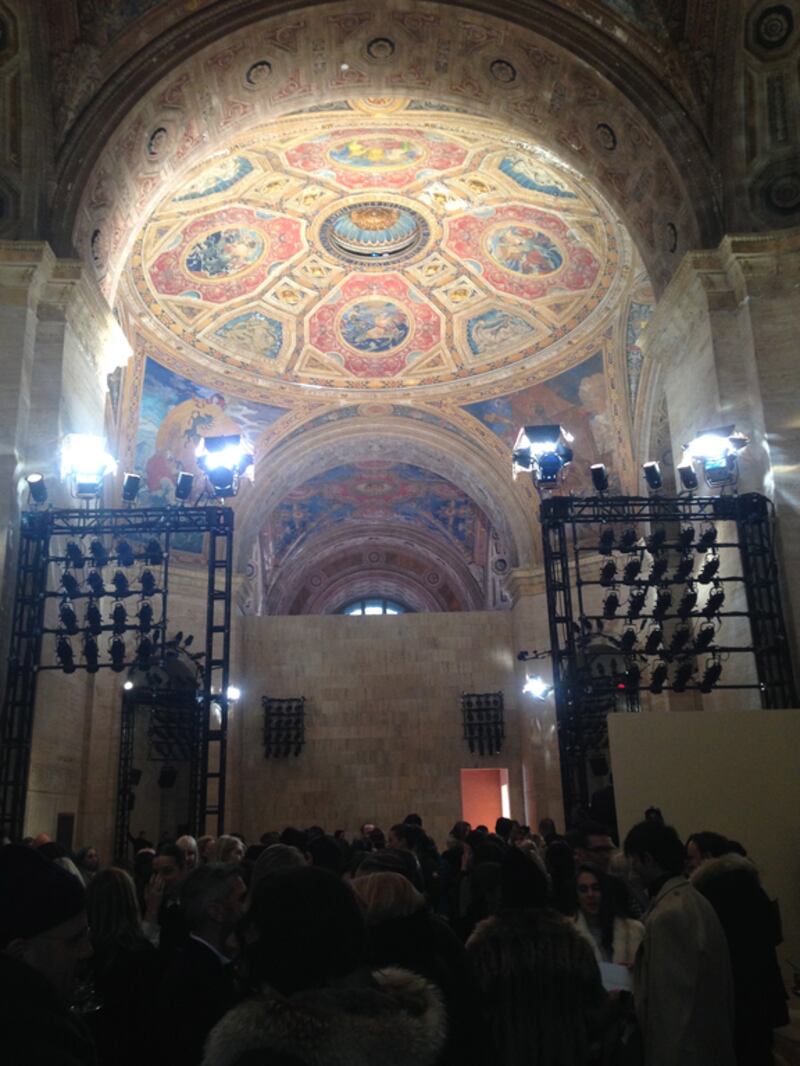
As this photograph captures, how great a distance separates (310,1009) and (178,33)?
11.3 metres

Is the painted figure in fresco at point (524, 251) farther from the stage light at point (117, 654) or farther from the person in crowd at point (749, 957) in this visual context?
the person in crowd at point (749, 957)

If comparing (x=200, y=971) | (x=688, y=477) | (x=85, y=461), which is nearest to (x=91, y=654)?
(x=85, y=461)

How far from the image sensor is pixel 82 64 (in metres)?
10.3

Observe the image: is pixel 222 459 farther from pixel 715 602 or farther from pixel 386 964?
pixel 386 964

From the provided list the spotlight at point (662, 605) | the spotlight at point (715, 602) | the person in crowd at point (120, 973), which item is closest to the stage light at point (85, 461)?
the spotlight at point (662, 605)

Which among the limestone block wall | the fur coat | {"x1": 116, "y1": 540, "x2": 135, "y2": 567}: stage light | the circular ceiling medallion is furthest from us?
the limestone block wall

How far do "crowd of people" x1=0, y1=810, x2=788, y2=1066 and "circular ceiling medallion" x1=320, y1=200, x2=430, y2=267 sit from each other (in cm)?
1321

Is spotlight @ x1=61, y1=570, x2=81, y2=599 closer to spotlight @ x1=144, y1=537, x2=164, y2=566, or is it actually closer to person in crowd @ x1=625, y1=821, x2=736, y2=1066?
spotlight @ x1=144, y1=537, x2=164, y2=566

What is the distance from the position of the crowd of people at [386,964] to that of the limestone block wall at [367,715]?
42.5ft

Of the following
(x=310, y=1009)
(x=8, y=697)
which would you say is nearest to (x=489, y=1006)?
(x=310, y=1009)

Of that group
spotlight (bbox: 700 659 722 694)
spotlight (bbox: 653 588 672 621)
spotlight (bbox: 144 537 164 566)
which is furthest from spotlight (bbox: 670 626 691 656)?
spotlight (bbox: 144 537 164 566)

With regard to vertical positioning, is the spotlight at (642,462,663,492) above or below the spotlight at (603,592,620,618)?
above

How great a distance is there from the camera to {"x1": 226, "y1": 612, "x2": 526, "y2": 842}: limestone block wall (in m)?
17.6

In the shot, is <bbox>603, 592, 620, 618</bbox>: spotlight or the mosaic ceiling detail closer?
<bbox>603, 592, 620, 618</bbox>: spotlight
